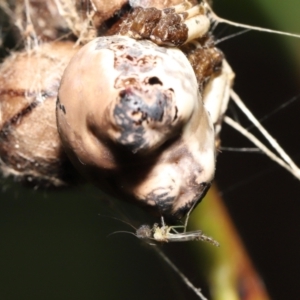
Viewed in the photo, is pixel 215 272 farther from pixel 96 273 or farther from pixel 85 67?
pixel 85 67

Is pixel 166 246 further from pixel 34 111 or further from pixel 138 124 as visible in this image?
pixel 138 124

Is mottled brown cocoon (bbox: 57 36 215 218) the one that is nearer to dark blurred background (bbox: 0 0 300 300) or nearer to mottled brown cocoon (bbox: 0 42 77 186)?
mottled brown cocoon (bbox: 0 42 77 186)

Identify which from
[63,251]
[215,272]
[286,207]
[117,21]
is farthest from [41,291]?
[117,21]

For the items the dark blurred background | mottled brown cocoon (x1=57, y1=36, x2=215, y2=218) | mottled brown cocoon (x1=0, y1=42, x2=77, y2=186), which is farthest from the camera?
the dark blurred background

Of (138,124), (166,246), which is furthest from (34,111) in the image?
(166,246)

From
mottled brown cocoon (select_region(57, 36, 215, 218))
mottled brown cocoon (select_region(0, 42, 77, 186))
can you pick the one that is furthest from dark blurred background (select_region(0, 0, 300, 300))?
mottled brown cocoon (select_region(57, 36, 215, 218))

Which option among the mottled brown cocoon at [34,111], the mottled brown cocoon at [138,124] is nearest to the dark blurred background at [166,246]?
the mottled brown cocoon at [34,111]
